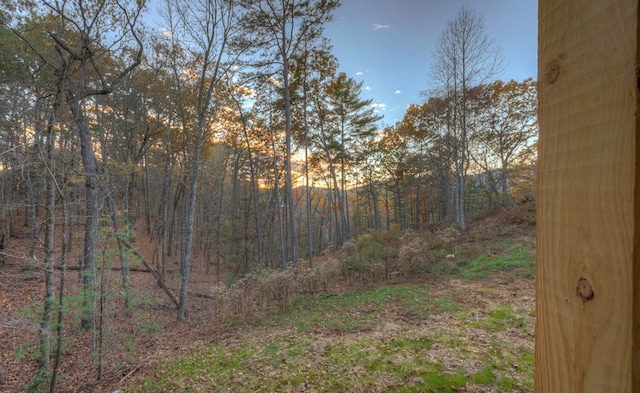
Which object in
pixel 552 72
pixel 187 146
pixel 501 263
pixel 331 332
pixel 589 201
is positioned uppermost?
pixel 187 146

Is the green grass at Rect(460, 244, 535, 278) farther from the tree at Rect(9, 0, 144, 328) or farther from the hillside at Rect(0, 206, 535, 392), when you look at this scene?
the tree at Rect(9, 0, 144, 328)

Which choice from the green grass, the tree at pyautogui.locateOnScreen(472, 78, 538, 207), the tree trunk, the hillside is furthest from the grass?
the tree at pyautogui.locateOnScreen(472, 78, 538, 207)

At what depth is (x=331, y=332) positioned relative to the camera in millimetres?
4277

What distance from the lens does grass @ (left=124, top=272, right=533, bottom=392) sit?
2.57m

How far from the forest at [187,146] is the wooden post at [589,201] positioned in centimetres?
484

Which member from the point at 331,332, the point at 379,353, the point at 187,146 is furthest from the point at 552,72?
the point at 187,146

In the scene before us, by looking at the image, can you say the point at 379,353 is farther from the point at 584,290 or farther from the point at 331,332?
the point at 584,290

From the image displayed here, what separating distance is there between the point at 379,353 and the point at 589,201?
3.35 metres

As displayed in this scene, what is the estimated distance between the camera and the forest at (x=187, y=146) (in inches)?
177

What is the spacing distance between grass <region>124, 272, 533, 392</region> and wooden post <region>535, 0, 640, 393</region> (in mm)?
2505

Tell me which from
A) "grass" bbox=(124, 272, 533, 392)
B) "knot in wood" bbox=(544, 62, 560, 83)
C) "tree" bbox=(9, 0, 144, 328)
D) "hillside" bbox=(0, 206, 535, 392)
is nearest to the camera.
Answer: "knot in wood" bbox=(544, 62, 560, 83)

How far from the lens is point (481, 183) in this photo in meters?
16.9

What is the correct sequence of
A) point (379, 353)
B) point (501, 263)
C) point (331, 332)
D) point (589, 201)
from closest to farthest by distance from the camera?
point (589, 201) → point (379, 353) → point (331, 332) → point (501, 263)

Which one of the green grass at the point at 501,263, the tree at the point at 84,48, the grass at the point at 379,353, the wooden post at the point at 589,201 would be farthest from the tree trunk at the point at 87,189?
the green grass at the point at 501,263
